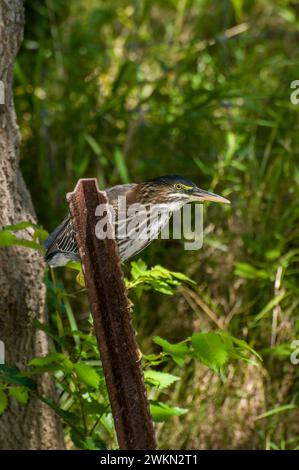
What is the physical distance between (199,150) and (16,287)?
67.2 inches

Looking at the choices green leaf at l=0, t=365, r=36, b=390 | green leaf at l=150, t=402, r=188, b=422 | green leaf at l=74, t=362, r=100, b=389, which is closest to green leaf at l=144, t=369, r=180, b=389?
green leaf at l=150, t=402, r=188, b=422

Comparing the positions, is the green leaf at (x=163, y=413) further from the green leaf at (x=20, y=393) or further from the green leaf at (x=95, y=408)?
the green leaf at (x=20, y=393)

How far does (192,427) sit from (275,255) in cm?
80

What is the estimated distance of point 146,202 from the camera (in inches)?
117

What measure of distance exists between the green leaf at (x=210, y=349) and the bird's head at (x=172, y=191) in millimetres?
688

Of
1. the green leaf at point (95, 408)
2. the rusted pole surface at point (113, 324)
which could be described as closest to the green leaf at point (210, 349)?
the rusted pole surface at point (113, 324)

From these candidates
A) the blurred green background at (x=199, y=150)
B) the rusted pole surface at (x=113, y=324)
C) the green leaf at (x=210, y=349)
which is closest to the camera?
the rusted pole surface at (x=113, y=324)

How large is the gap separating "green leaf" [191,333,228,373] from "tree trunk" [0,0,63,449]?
0.81 m

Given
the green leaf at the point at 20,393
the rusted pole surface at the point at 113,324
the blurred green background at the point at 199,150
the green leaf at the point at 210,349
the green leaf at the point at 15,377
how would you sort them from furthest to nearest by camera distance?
1. the blurred green background at the point at 199,150
2. the green leaf at the point at 20,393
3. the green leaf at the point at 15,377
4. the green leaf at the point at 210,349
5. the rusted pole surface at the point at 113,324

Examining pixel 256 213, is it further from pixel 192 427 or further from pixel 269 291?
pixel 192 427

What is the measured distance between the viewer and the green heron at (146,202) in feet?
9.49

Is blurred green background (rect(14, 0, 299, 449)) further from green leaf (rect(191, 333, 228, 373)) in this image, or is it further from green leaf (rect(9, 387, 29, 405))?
green leaf (rect(191, 333, 228, 373))

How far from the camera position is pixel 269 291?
3.77m

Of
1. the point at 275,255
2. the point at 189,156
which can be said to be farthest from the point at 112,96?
the point at 275,255
